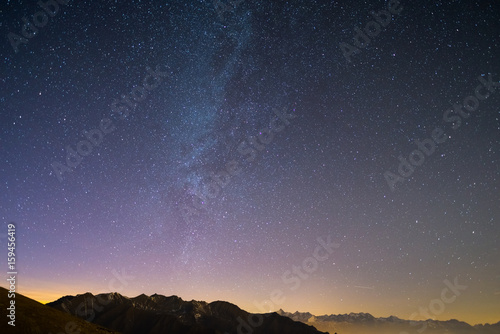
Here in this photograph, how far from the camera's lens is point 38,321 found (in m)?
37.8

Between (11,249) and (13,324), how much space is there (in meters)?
12.3

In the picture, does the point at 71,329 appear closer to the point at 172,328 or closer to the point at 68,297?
the point at 172,328

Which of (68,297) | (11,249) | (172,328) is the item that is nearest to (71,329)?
(11,249)

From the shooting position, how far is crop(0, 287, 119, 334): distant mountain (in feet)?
113

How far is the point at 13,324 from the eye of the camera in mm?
33750

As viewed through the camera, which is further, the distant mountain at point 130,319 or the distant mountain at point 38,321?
the distant mountain at point 130,319

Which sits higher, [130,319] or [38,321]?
[38,321]

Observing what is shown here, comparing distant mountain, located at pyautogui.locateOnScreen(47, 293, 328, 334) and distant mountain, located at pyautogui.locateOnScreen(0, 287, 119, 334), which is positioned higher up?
distant mountain, located at pyautogui.locateOnScreen(0, 287, 119, 334)

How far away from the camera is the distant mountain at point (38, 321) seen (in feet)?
113

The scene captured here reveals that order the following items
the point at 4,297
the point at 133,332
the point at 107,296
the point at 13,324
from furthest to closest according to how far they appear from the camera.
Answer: the point at 107,296
the point at 133,332
the point at 4,297
the point at 13,324

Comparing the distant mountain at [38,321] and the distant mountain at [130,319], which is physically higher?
the distant mountain at [38,321]

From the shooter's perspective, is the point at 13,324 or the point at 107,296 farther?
the point at 107,296

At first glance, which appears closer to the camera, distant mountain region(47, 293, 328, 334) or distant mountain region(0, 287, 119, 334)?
distant mountain region(0, 287, 119, 334)

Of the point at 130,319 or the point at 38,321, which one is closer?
the point at 38,321
